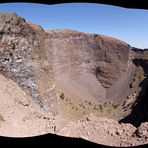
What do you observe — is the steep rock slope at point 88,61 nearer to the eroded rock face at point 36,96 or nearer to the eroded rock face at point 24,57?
the eroded rock face at point 36,96

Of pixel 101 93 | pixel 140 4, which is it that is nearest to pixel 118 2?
pixel 140 4

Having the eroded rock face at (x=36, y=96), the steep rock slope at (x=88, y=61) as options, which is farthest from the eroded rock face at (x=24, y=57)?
the steep rock slope at (x=88, y=61)

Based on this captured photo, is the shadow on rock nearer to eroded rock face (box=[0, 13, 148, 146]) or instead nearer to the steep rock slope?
eroded rock face (box=[0, 13, 148, 146])

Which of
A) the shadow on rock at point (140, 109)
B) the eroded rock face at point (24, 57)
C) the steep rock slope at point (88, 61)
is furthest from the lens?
the steep rock slope at point (88, 61)

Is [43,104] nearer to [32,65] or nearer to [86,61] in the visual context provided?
[32,65]

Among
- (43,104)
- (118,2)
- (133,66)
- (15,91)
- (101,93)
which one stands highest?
(118,2)

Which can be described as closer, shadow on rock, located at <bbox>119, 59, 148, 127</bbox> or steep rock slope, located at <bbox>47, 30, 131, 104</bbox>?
shadow on rock, located at <bbox>119, 59, 148, 127</bbox>

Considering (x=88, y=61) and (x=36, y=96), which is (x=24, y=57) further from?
(x=88, y=61)

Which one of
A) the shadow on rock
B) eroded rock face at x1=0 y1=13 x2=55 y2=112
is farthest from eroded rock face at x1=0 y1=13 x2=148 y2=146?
the shadow on rock

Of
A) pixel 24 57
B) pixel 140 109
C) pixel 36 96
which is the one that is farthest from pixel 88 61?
pixel 36 96

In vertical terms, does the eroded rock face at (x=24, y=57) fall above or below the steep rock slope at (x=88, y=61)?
above

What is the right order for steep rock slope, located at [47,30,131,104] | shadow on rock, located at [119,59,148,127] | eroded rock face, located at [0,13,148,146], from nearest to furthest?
eroded rock face, located at [0,13,148,146] < shadow on rock, located at [119,59,148,127] < steep rock slope, located at [47,30,131,104]
